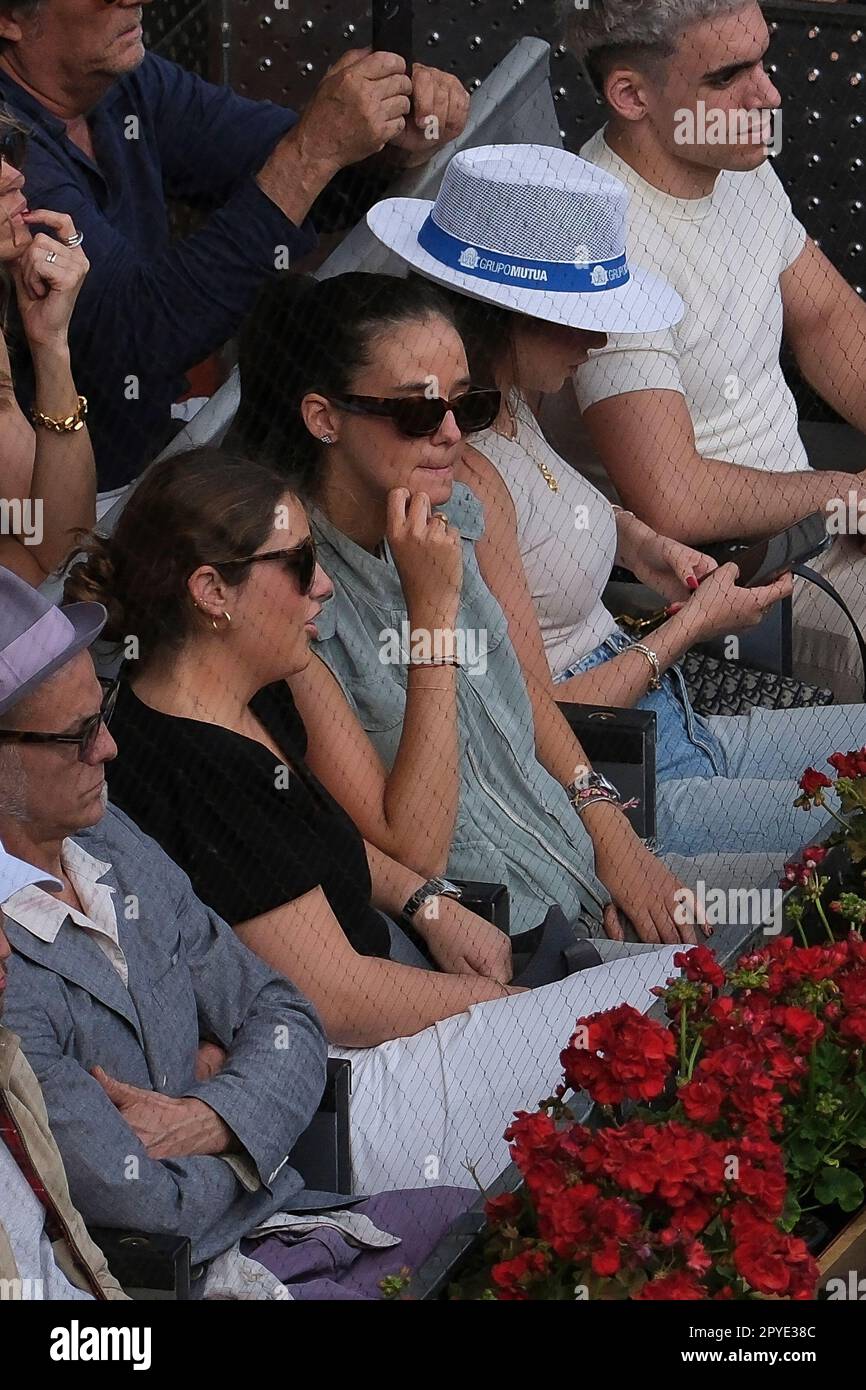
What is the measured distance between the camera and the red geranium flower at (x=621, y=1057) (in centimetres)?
157

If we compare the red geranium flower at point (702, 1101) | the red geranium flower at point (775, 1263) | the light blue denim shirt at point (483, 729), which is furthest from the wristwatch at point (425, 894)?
the red geranium flower at point (775, 1263)

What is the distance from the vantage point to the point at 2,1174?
1.53m

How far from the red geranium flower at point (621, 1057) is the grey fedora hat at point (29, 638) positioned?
0.53 m

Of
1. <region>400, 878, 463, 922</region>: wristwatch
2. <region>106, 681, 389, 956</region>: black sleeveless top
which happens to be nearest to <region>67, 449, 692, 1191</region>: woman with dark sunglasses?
<region>106, 681, 389, 956</region>: black sleeveless top

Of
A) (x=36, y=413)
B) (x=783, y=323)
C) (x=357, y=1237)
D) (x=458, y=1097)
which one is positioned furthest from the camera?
(x=783, y=323)

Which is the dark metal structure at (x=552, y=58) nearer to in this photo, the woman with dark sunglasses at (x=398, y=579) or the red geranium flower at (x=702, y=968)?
the woman with dark sunglasses at (x=398, y=579)

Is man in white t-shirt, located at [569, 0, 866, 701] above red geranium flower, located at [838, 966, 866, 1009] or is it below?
above

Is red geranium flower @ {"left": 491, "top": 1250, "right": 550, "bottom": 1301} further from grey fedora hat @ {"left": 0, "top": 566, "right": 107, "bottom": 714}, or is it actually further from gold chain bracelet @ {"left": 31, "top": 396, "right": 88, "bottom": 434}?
gold chain bracelet @ {"left": 31, "top": 396, "right": 88, "bottom": 434}

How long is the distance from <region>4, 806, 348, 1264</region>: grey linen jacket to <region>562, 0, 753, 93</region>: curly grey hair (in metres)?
1.43

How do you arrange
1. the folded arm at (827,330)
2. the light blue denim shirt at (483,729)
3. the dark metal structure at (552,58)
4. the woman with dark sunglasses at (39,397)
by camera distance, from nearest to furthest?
the woman with dark sunglasses at (39,397) → the light blue denim shirt at (483,729) → the dark metal structure at (552,58) → the folded arm at (827,330)

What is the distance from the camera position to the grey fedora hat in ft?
5.58
